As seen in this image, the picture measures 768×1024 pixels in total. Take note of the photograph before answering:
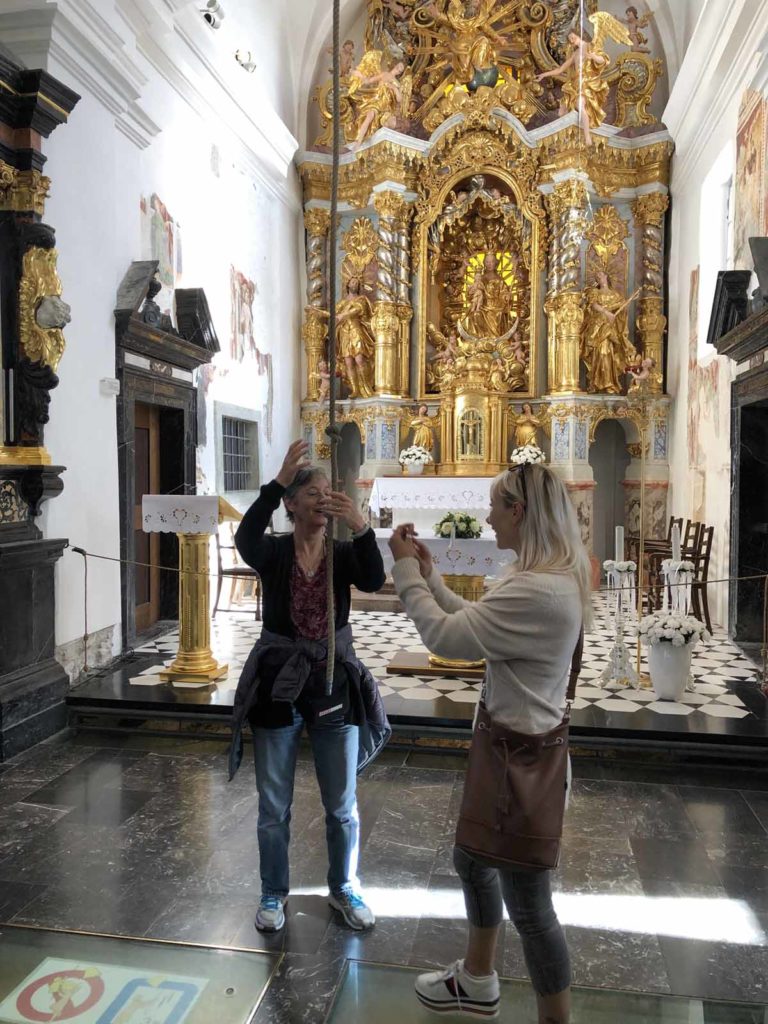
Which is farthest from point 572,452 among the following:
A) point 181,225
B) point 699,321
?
point 181,225

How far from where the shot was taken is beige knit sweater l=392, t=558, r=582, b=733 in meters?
2.24

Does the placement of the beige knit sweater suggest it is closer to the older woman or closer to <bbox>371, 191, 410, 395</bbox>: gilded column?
the older woman

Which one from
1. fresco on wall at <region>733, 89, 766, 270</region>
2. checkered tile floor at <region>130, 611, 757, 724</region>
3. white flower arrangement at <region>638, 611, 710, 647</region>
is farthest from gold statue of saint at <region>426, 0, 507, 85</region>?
white flower arrangement at <region>638, 611, 710, 647</region>

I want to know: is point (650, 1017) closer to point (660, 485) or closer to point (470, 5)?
point (660, 485)

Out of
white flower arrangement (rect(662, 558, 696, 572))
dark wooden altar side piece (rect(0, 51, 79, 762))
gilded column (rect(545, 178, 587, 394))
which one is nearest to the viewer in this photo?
dark wooden altar side piece (rect(0, 51, 79, 762))

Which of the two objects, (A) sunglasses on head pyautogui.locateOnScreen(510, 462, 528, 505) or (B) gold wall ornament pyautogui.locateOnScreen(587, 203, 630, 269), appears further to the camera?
(B) gold wall ornament pyautogui.locateOnScreen(587, 203, 630, 269)

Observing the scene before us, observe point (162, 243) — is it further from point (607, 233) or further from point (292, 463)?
point (607, 233)

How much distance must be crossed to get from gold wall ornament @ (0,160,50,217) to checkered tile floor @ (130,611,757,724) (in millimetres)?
3617

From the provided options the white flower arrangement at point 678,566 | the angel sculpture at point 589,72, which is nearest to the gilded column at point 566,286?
the angel sculpture at point 589,72

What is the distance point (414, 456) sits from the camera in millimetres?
13234

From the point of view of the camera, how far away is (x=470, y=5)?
13.7m

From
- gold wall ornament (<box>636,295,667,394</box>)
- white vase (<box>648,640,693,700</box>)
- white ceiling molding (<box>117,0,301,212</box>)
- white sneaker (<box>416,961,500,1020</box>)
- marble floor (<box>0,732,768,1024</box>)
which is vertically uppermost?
white ceiling molding (<box>117,0,301,212</box>)

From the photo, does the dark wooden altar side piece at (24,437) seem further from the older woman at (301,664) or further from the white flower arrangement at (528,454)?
the white flower arrangement at (528,454)

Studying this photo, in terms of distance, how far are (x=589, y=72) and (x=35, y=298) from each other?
413 inches
